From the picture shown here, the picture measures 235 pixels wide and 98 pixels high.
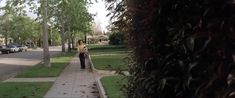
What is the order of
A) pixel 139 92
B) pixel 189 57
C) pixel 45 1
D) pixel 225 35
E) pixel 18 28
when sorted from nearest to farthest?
pixel 225 35, pixel 189 57, pixel 139 92, pixel 45 1, pixel 18 28

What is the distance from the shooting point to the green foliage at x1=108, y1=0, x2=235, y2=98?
3.38m

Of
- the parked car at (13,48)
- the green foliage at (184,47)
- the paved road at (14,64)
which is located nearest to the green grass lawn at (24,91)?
the paved road at (14,64)

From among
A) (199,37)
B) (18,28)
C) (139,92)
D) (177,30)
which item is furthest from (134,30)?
(18,28)

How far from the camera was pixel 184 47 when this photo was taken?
3809 mm

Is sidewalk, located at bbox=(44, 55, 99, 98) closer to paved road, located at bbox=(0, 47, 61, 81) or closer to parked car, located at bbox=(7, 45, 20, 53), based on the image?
paved road, located at bbox=(0, 47, 61, 81)

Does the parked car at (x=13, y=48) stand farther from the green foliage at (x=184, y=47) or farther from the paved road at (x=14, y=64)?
the green foliage at (x=184, y=47)

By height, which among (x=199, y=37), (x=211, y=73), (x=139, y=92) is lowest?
(x=139, y=92)

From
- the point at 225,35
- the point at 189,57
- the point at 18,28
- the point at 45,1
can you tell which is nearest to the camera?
the point at 225,35

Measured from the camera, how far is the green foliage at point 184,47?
11.1 ft

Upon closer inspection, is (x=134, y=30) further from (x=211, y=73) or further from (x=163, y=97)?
(x=211, y=73)

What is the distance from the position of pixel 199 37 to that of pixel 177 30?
A: 0.44 meters

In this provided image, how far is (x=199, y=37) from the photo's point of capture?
3.54 metres

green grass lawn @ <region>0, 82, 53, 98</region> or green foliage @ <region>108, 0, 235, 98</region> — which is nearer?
green foliage @ <region>108, 0, 235, 98</region>

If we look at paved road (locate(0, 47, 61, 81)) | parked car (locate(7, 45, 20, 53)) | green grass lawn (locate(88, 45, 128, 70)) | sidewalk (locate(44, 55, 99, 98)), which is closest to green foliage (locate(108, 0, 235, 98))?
green grass lawn (locate(88, 45, 128, 70))
